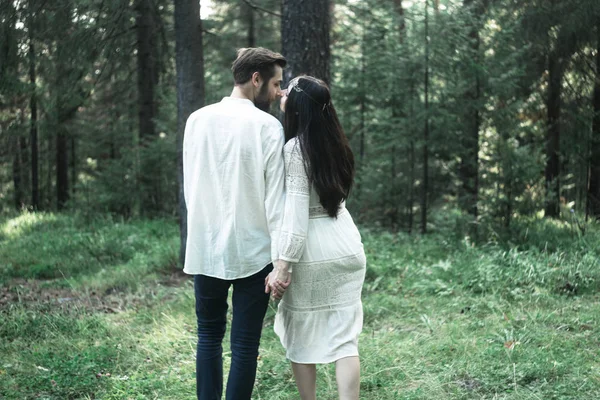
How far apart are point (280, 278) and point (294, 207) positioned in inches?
14.4

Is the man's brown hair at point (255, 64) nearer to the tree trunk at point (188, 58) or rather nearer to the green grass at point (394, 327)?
the green grass at point (394, 327)

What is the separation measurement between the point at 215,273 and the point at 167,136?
10.4 metres

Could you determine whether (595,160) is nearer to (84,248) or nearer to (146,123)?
(84,248)

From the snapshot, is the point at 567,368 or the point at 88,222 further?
the point at 88,222

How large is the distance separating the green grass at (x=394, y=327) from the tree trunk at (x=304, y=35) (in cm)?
226

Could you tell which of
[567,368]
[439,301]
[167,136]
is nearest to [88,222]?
[167,136]

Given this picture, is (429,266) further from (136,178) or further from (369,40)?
(136,178)

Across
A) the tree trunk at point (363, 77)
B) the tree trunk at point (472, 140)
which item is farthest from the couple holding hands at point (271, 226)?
the tree trunk at point (363, 77)

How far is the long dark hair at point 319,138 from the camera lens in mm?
3031

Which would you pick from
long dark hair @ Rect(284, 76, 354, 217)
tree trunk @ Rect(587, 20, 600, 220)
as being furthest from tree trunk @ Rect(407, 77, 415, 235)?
long dark hair @ Rect(284, 76, 354, 217)

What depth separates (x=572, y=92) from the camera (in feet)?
38.1

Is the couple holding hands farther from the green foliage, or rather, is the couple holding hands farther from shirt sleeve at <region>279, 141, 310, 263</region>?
the green foliage

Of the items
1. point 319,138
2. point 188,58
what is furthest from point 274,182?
point 188,58

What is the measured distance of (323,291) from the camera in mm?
3121
